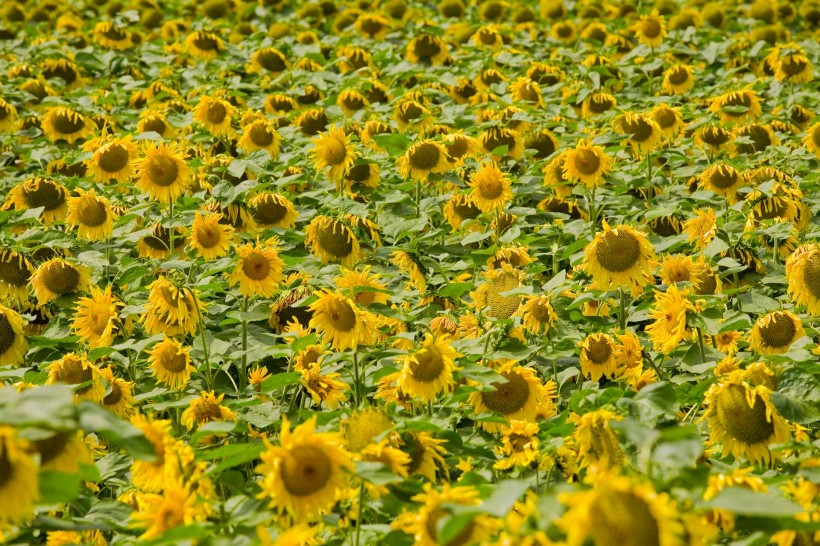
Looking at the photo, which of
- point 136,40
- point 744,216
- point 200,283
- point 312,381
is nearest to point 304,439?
point 312,381

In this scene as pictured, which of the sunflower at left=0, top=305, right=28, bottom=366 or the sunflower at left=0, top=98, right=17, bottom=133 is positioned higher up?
the sunflower at left=0, top=305, right=28, bottom=366

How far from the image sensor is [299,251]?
4082mm

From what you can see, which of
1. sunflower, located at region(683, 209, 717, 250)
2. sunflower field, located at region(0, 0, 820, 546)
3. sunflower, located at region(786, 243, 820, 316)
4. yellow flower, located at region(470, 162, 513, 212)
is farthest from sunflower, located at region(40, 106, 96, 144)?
sunflower, located at region(786, 243, 820, 316)

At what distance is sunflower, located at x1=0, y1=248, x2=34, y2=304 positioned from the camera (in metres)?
3.54

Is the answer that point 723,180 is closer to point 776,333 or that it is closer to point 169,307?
point 776,333

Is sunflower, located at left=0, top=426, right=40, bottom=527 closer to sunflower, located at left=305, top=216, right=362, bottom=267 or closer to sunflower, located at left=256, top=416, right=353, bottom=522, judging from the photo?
sunflower, located at left=256, top=416, right=353, bottom=522

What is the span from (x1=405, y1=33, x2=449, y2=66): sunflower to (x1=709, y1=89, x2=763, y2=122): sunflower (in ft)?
6.95

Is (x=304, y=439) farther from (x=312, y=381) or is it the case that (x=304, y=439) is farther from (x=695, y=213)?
(x=695, y=213)

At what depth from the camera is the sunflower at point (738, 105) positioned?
523 centimetres

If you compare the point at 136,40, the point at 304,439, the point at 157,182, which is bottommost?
the point at 136,40

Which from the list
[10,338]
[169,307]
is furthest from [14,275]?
[169,307]

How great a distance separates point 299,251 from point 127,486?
186cm

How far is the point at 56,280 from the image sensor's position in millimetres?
3541

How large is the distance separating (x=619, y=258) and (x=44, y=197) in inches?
94.6
